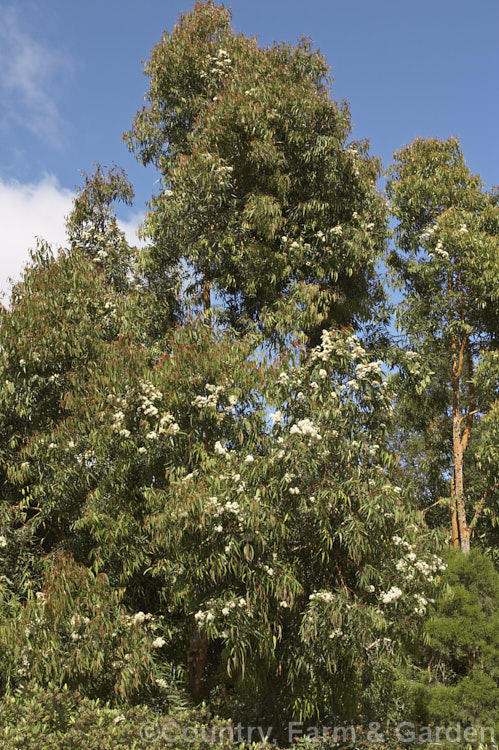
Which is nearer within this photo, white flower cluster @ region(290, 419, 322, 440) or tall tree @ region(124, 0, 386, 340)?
white flower cluster @ region(290, 419, 322, 440)

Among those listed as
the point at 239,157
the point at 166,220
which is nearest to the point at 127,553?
the point at 166,220

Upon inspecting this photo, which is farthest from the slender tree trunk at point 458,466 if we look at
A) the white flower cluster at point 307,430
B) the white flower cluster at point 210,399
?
the white flower cluster at point 210,399

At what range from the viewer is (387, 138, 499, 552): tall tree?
9.69 metres

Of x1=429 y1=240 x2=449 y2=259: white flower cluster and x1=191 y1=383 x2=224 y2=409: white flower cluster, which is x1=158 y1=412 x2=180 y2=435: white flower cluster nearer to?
x1=191 y1=383 x2=224 y2=409: white flower cluster

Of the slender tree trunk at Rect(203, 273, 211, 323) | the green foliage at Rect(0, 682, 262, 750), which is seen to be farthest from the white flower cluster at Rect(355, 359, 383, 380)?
the slender tree trunk at Rect(203, 273, 211, 323)

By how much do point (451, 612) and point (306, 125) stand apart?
21.4ft

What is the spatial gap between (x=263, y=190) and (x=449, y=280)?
3.81 meters

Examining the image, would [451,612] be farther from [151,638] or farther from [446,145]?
[446,145]

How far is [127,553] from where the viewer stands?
252 inches

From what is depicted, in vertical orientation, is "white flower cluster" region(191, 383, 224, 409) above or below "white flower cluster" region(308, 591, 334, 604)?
above

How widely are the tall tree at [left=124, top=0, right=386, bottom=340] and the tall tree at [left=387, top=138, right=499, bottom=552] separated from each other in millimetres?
1258


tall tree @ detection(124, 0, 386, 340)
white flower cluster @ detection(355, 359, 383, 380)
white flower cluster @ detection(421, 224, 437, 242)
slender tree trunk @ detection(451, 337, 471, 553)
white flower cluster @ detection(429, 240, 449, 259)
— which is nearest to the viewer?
white flower cluster @ detection(355, 359, 383, 380)

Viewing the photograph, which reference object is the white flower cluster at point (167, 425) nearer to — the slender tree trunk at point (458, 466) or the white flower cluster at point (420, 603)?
the white flower cluster at point (420, 603)

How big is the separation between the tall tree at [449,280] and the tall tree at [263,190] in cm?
126
